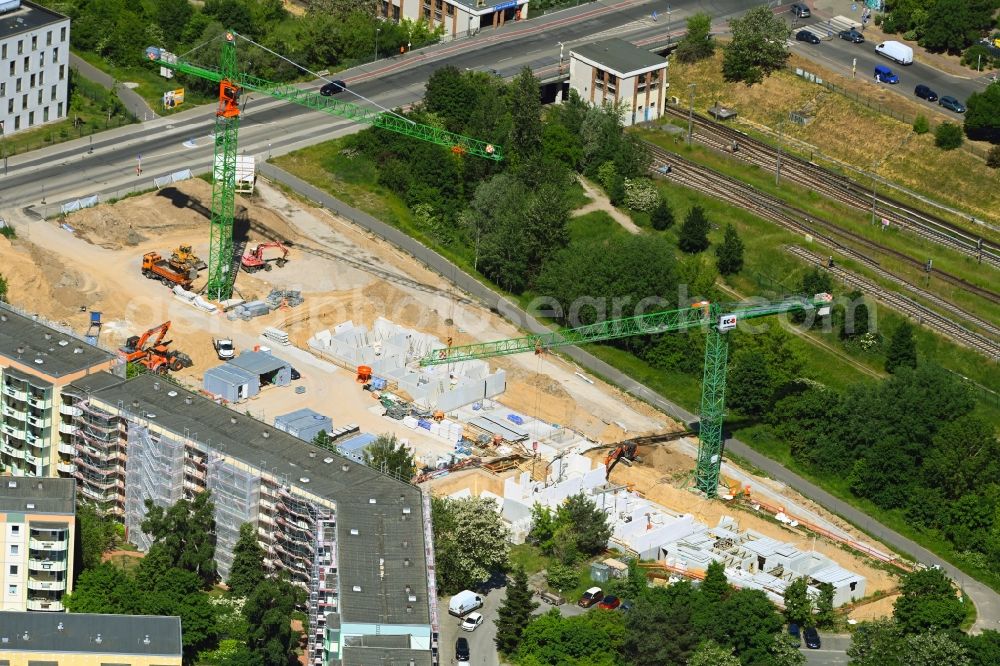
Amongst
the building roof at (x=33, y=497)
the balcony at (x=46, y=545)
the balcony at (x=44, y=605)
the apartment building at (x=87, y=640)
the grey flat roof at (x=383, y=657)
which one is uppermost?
the building roof at (x=33, y=497)

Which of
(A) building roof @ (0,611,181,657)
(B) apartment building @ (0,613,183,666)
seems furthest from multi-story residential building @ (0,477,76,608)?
(A) building roof @ (0,611,181,657)

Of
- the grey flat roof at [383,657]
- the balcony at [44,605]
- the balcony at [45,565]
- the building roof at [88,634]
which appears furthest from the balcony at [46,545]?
the grey flat roof at [383,657]

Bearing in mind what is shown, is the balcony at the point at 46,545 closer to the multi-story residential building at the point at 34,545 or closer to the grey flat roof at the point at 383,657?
the multi-story residential building at the point at 34,545

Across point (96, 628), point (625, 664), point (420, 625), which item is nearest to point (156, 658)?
point (96, 628)

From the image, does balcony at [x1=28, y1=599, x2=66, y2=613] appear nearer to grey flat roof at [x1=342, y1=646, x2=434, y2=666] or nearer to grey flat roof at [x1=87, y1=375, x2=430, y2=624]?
grey flat roof at [x1=87, y1=375, x2=430, y2=624]

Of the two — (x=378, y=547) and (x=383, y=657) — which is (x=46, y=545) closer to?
(x=378, y=547)

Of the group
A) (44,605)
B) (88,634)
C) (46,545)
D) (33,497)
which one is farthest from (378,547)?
(33,497)

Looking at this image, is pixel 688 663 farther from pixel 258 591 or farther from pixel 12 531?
pixel 12 531
